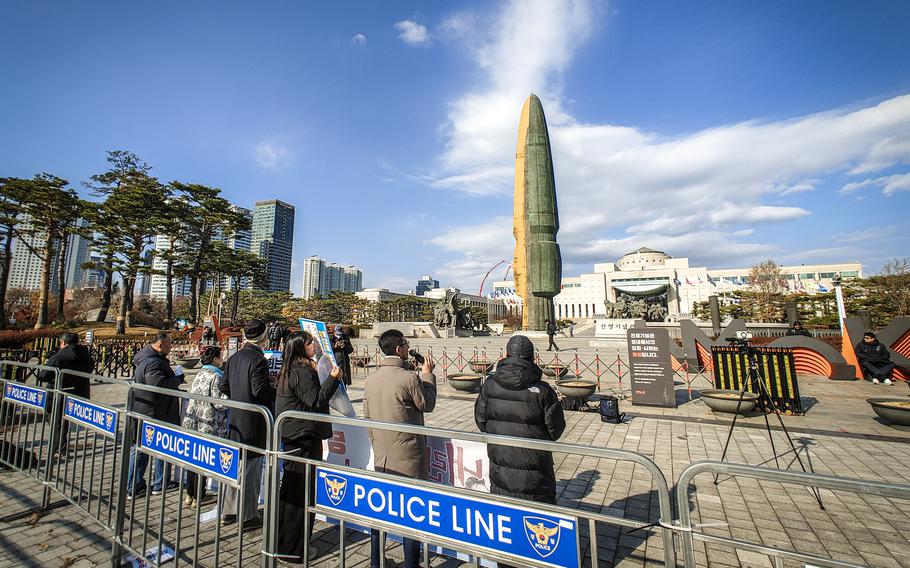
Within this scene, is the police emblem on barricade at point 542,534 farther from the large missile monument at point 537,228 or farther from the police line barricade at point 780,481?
the large missile monument at point 537,228

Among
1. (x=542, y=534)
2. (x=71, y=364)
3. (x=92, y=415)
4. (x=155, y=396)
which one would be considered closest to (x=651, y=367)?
(x=542, y=534)

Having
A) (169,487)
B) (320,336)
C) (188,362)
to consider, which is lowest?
(169,487)

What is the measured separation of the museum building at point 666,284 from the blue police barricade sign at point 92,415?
7725 centimetres

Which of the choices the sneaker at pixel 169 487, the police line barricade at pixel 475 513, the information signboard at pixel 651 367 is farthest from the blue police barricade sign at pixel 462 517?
the information signboard at pixel 651 367

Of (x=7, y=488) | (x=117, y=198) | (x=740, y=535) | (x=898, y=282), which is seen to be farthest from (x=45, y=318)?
(x=898, y=282)

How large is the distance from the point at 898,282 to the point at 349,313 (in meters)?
68.6

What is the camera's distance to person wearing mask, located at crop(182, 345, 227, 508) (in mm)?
4340

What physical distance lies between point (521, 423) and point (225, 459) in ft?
7.53

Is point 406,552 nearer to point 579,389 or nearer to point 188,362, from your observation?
point 579,389

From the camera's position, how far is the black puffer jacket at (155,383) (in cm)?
462

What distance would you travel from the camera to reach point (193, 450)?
3039mm

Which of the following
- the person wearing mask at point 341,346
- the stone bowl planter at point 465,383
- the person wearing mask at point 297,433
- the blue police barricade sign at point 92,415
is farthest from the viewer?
the stone bowl planter at point 465,383

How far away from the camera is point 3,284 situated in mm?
32125

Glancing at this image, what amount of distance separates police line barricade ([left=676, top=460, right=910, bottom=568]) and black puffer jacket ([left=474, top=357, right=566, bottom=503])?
114 centimetres
